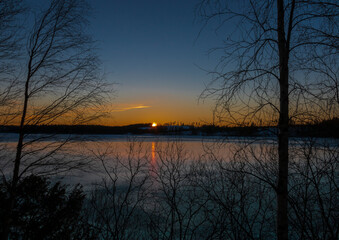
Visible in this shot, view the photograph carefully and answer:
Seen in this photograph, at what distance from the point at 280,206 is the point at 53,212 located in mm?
4661

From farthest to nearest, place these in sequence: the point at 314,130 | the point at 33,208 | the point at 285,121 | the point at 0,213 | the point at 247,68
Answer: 1. the point at 33,208
2. the point at 0,213
3. the point at 314,130
4. the point at 247,68
5. the point at 285,121

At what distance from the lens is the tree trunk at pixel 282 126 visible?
268 cm

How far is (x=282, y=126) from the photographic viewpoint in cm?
269

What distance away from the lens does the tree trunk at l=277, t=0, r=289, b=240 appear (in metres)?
2.68

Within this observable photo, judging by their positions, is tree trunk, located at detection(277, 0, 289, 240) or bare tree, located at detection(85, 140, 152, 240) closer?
tree trunk, located at detection(277, 0, 289, 240)

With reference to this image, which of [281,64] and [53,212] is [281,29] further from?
[53,212]

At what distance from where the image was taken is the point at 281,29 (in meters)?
2.74

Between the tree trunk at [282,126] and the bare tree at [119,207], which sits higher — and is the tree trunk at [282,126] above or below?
above

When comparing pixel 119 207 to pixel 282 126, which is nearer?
pixel 282 126

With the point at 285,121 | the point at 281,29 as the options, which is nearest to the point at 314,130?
the point at 285,121

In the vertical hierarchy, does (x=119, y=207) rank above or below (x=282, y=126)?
below

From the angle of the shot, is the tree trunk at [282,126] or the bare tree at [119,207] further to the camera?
the bare tree at [119,207]

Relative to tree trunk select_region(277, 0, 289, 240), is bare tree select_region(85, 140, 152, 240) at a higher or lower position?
lower

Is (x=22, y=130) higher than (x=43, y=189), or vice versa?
(x=22, y=130)
